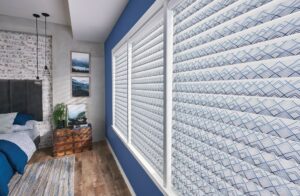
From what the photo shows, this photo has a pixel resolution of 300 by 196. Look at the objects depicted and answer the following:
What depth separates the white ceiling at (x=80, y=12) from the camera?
2342mm

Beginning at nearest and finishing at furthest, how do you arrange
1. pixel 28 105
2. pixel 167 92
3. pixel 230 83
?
1. pixel 230 83
2. pixel 167 92
3. pixel 28 105

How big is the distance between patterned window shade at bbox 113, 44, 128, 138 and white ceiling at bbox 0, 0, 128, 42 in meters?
0.54

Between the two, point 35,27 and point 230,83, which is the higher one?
point 35,27

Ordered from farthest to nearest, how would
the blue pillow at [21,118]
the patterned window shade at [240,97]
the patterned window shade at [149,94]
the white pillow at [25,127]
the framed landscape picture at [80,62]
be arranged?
1. the framed landscape picture at [80,62]
2. the blue pillow at [21,118]
3. the white pillow at [25,127]
4. the patterned window shade at [149,94]
5. the patterned window shade at [240,97]

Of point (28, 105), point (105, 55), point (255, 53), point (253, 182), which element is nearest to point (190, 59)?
point (255, 53)

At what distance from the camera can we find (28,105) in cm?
364

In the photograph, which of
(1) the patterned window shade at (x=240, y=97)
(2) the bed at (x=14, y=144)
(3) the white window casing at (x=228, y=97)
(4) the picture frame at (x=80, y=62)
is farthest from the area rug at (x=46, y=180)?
(4) the picture frame at (x=80, y=62)

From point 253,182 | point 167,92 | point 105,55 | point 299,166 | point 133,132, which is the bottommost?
point 133,132

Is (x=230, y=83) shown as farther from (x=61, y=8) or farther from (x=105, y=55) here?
(x=105, y=55)

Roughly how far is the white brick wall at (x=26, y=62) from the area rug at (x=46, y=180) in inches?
41.2

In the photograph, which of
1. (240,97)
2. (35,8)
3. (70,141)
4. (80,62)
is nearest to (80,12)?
(35,8)

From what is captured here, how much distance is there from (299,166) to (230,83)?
A: 40 cm

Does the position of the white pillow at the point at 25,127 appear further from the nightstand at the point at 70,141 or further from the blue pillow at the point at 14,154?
the blue pillow at the point at 14,154

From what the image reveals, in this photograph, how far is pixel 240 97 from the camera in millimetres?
758
